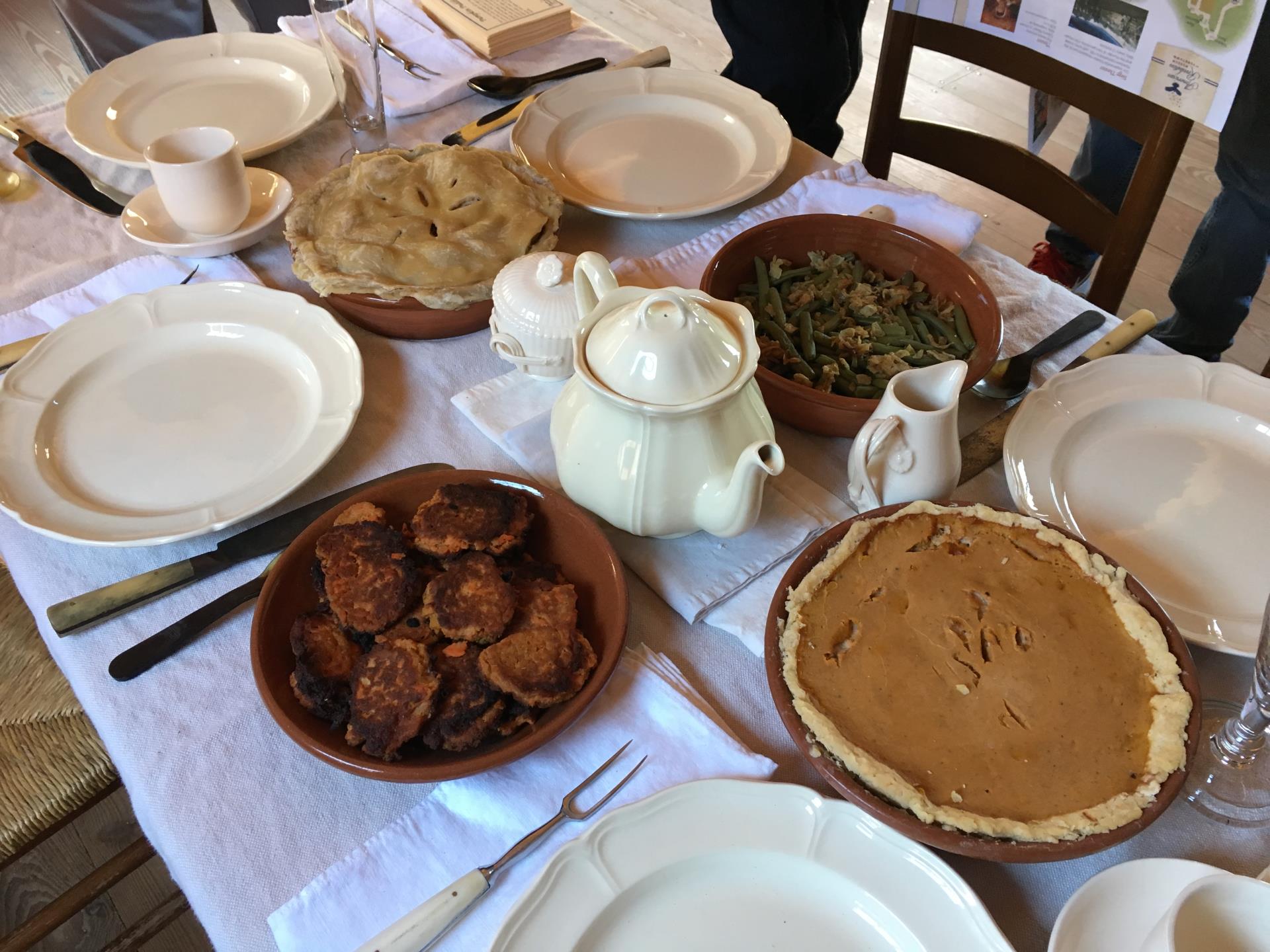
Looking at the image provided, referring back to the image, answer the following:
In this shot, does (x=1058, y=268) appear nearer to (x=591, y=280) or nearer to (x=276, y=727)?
(x=591, y=280)

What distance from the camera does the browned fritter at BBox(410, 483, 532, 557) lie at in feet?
2.29

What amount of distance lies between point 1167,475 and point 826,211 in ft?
1.69

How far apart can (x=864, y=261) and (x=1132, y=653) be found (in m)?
0.52

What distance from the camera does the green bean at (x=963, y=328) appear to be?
0.88 meters

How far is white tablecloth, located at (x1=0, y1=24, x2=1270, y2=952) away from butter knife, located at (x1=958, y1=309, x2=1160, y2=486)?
21 millimetres

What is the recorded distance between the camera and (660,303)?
65cm

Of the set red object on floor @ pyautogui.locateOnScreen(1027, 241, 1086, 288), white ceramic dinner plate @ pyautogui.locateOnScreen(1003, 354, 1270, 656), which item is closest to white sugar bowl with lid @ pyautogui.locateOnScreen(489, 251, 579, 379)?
white ceramic dinner plate @ pyautogui.locateOnScreen(1003, 354, 1270, 656)

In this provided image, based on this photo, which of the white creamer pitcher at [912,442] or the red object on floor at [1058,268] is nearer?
the white creamer pitcher at [912,442]

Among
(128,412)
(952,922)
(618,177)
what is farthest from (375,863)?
(618,177)

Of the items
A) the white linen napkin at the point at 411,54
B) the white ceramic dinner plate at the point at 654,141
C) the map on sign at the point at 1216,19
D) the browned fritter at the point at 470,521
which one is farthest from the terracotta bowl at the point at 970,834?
the white linen napkin at the point at 411,54

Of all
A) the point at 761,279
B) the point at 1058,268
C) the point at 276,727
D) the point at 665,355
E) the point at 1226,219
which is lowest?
the point at 1058,268

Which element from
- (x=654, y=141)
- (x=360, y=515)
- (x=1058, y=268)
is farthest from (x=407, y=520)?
(x=1058, y=268)

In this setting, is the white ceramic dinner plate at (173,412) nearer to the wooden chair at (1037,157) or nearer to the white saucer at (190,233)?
the white saucer at (190,233)

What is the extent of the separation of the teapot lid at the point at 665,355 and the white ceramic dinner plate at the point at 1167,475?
305mm
